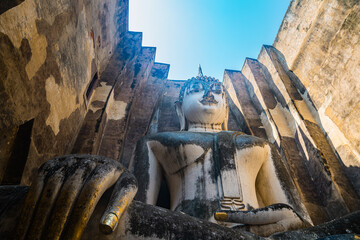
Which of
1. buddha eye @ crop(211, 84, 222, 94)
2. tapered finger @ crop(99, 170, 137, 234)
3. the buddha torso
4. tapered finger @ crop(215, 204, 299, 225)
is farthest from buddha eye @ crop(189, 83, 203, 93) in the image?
tapered finger @ crop(99, 170, 137, 234)

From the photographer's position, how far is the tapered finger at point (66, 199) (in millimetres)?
1030

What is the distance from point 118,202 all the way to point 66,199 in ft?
0.79

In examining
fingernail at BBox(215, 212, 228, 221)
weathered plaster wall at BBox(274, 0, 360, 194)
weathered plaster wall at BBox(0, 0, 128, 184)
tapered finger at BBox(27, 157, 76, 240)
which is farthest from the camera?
weathered plaster wall at BBox(274, 0, 360, 194)

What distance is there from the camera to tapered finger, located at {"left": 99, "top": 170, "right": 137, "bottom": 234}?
107 centimetres

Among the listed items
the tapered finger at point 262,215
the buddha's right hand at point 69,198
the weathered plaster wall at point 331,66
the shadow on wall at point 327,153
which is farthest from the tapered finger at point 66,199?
the weathered plaster wall at point 331,66

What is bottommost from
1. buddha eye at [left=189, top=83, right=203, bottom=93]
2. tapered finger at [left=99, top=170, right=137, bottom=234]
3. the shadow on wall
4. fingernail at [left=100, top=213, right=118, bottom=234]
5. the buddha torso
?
fingernail at [left=100, top=213, right=118, bottom=234]

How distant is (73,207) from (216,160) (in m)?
1.91

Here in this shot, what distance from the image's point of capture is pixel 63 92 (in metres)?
3.02

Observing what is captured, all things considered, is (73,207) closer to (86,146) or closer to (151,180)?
(151,180)

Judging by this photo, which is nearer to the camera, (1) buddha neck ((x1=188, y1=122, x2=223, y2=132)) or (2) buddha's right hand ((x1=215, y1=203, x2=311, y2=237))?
(2) buddha's right hand ((x1=215, y1=203, x2=311, y2=237))

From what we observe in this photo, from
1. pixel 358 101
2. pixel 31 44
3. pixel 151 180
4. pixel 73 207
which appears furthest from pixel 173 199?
pixel 358 101

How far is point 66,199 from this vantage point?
1.10 meters

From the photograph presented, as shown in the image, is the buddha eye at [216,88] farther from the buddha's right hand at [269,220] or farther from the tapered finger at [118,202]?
the tapered finger at [118,202]

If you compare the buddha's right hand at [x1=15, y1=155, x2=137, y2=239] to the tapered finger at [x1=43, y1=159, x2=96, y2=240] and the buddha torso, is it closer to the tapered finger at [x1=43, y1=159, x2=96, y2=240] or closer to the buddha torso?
the tapered finger at [x1=43, y1=159, x2=96, y2=240]
